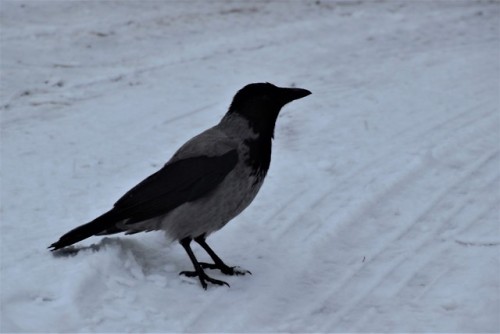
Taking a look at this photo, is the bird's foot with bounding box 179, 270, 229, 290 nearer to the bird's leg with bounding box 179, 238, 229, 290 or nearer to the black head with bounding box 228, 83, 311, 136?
the bird's leg with bounding box 179, 238, 229, 290

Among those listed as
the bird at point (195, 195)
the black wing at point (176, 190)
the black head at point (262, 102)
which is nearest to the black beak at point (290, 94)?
the black head at point (262, 102)

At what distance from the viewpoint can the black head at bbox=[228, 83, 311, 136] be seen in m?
4.71

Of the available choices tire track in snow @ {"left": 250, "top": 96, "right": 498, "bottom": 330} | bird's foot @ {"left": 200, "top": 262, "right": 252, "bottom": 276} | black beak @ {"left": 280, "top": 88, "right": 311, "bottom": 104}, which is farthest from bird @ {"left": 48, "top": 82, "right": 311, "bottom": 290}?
tire track in snow @ {"left": 250, "top": 96, "right": 498, "bottom": 330}

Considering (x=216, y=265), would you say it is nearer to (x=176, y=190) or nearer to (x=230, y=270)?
(x=230, y=270)

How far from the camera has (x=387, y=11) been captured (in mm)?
10797

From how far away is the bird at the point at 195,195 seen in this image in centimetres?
442

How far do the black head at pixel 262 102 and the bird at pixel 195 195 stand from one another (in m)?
0.14

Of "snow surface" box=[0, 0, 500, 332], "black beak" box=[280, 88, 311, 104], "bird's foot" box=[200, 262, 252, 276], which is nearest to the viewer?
"snow surface" box=[0, 0, 500, 332]

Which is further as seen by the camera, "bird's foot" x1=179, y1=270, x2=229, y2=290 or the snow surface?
"bird's foot" x1=179, y1=270, x2=229, y2=290

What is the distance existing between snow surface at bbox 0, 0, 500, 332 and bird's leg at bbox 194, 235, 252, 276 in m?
0.05

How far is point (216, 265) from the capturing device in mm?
4688

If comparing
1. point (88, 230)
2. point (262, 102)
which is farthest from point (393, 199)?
point (88, 230)

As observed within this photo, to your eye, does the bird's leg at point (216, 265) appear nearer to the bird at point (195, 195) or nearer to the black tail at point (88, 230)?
the bird at point (195, 195)

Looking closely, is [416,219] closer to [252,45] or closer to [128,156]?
[128,156]
